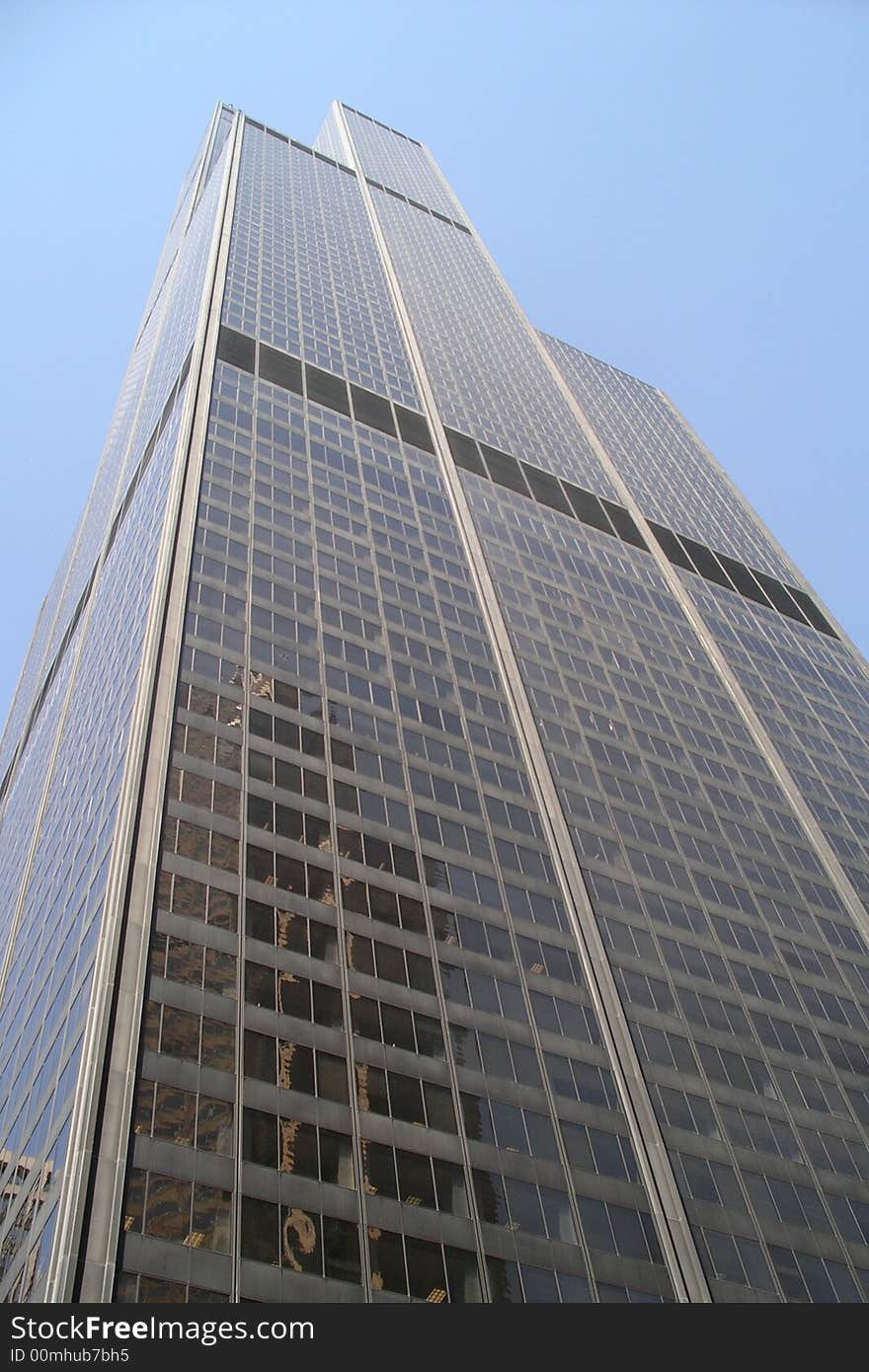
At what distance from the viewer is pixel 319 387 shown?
9350 cm

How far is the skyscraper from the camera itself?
37.7 m

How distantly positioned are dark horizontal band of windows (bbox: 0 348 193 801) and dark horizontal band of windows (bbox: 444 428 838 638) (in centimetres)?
2320

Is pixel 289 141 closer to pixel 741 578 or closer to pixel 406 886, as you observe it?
pixel 741 578

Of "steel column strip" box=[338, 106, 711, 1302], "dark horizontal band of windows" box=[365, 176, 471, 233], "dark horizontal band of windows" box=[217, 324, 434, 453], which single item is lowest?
"steel column strip" box=[338, 106, 711, 1302]

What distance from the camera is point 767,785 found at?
255 feet

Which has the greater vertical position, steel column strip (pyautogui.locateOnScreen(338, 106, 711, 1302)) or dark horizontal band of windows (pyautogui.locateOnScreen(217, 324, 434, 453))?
dark horizontal band of windows (pyautogui.locateOnScreen(217, 324, 434, 453))

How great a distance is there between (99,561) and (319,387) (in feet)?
73.0

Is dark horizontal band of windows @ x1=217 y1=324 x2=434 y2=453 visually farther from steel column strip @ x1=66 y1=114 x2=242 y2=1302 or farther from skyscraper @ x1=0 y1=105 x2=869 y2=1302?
steel column strip @ x1=66 y1=114 x2=242 y2=1302

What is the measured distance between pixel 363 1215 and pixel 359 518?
159 ft

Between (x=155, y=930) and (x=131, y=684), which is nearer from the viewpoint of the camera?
(x=155, y=930)

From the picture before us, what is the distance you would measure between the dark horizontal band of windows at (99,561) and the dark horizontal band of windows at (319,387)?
4276 mm

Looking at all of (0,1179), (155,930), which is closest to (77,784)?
(155,930)

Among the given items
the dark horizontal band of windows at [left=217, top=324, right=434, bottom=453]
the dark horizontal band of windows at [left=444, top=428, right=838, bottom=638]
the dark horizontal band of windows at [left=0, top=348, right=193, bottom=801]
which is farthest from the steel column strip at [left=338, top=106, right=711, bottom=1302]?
the dark horizontal band of windows at [left=0, top=348, right=193, bottom=801]

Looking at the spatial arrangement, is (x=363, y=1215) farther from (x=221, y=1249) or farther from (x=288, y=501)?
(x=288, y=501)
